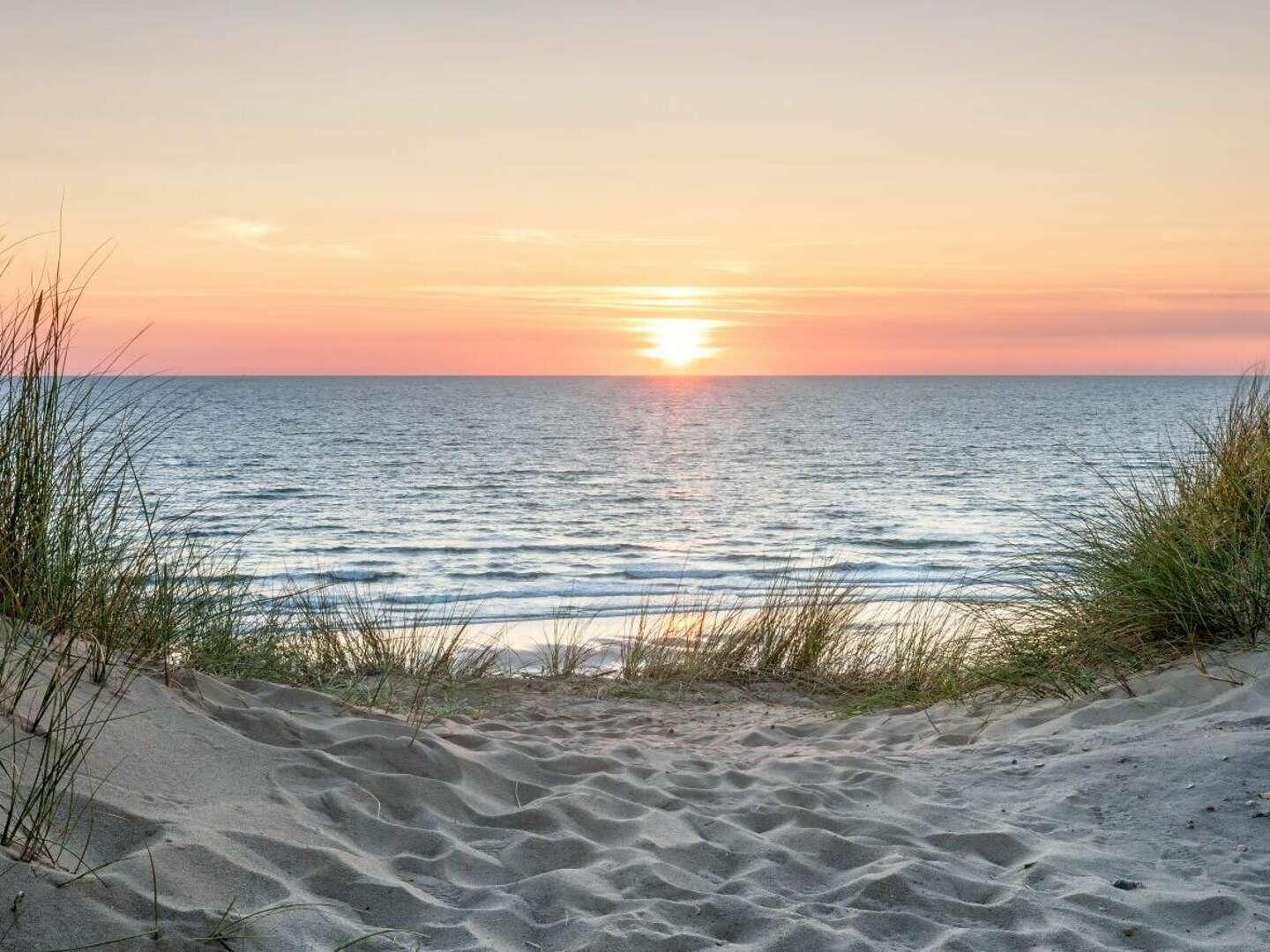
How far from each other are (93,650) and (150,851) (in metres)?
1.40

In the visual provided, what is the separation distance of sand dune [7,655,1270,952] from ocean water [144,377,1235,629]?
240cm

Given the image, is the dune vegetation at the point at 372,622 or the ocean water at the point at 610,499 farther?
the ocean water at the point at 610,499

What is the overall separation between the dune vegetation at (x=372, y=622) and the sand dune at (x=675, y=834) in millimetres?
268

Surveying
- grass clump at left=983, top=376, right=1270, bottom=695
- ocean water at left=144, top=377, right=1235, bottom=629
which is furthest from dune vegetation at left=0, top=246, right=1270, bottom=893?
ocean water at left=144, top=377, right=1235, bottom=629

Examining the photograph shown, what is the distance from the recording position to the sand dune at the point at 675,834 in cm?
281

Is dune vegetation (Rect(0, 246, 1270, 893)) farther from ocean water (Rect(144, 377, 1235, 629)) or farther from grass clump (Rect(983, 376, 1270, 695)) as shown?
ocean water (Rect(144, 377, 1235, 629))

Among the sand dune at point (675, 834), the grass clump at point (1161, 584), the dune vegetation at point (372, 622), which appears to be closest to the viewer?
the sand dune at point (675, 834)

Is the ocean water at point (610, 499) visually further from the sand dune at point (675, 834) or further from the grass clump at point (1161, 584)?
the sand dune at point (675, 834)

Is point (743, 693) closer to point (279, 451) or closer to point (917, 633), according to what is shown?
point (917, 633)

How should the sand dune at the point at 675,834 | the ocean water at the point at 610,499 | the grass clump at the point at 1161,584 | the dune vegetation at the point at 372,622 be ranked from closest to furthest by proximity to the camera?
the sand dune at the point at 675,834 < the dune vegetation at the point at 372,622 < the grass clump at the point at 1161,584 < the ocean water at the point at 610,499

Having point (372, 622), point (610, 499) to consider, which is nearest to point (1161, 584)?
point (372, 622)

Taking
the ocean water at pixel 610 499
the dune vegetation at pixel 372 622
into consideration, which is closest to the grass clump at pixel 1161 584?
the dune vegetation at pixel 372 622

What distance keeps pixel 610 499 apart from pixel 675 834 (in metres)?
24.4

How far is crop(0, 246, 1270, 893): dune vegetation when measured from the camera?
3.36m
